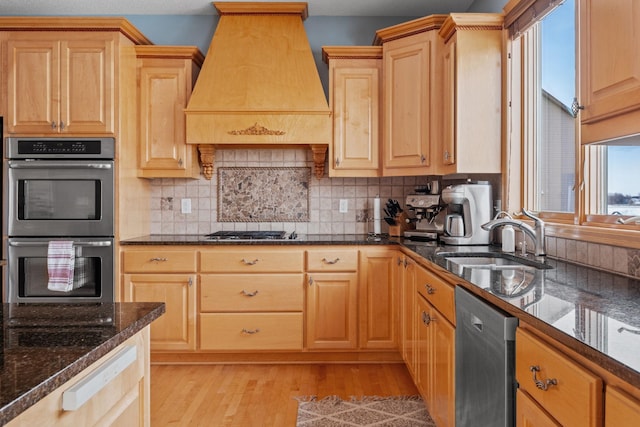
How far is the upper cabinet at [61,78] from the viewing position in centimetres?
316

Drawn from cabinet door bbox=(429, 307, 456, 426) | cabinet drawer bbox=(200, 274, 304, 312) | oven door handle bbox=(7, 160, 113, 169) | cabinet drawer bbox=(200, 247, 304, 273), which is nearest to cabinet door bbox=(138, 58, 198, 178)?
oven door handle bbox=(7, 160, 113, 169)

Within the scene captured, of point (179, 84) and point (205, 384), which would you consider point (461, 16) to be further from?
point (205, 384)

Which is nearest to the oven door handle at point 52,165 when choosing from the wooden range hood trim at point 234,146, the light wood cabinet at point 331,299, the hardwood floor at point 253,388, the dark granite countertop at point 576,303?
the wooden range hood trim at point 234,146

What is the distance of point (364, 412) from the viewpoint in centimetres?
252

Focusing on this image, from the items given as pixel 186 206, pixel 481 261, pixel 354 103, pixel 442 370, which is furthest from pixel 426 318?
pixel 186 206

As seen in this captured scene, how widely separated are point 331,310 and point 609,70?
2.25 m

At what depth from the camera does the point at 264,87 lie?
3354mm

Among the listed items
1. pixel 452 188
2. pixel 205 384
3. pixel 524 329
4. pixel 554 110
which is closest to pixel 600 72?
pixel 524 329

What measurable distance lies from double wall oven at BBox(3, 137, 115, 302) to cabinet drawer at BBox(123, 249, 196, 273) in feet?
0.47

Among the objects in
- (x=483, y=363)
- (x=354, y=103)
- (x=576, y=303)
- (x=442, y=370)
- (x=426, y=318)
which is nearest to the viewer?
(x=576, y=303)

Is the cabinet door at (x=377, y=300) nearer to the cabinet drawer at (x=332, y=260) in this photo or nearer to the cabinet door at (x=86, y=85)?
the cabinet drawer at (x=332, y=260)

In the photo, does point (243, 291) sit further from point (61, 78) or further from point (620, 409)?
point (620, 409)

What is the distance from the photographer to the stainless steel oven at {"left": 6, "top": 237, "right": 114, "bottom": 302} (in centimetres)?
312

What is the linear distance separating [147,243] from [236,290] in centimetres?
66
